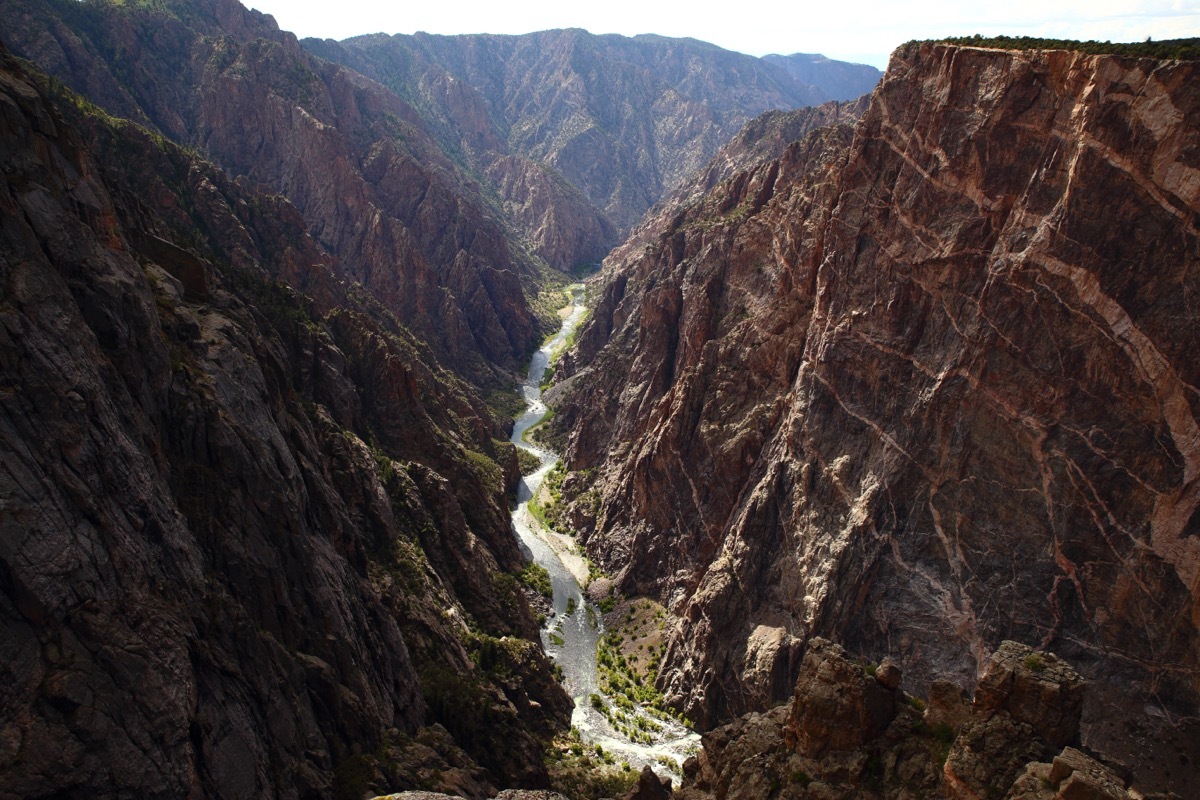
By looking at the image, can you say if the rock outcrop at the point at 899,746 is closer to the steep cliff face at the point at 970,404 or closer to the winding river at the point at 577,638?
the winding river at the point at 577,638

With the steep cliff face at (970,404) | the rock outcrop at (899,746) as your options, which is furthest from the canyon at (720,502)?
the steep cliff face at (970,404)

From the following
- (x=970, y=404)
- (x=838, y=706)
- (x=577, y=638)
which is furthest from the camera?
(x=577, y=638)

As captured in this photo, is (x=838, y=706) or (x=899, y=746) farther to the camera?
(x=838, y=706)

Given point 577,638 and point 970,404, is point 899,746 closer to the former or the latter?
point 970,404

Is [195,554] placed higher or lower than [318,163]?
lower

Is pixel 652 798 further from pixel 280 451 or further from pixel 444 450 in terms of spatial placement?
Result: pixel 444 450

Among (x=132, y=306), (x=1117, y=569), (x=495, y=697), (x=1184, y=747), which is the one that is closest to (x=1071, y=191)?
(x=1117, y=569)

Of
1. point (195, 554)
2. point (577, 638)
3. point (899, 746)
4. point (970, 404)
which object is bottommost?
point (577, 638)

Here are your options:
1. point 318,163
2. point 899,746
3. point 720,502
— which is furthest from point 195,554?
point 318,163
